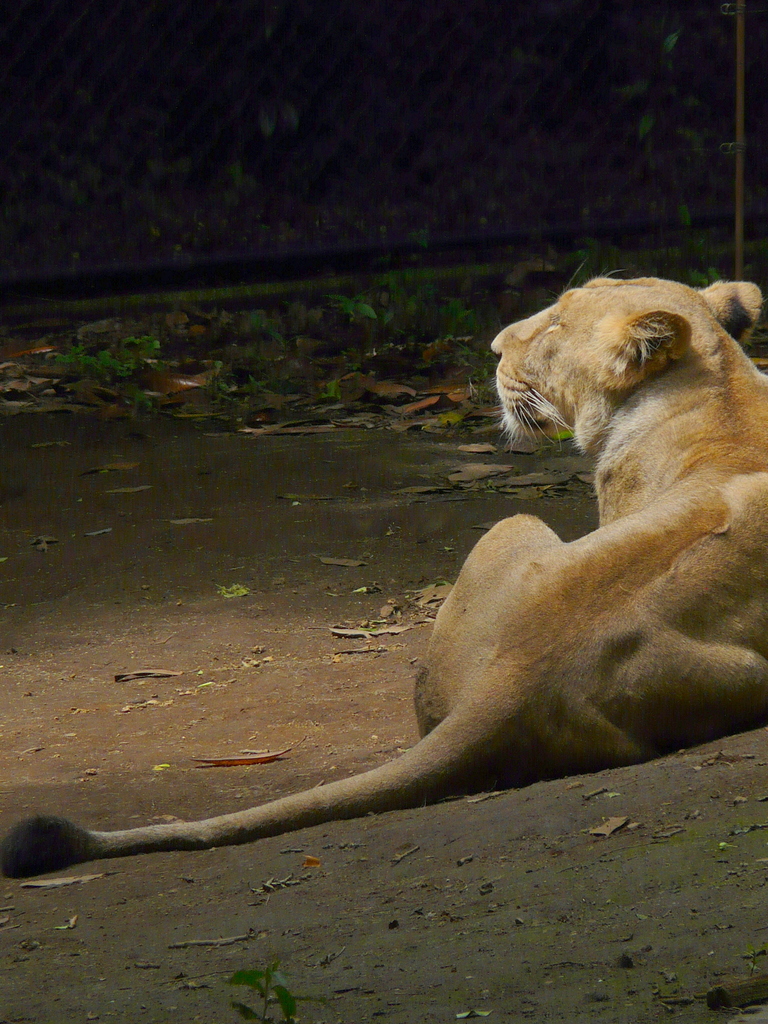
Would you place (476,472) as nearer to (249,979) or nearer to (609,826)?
(609,826)

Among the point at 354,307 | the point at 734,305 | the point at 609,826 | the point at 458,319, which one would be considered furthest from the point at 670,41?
the point at 609,826

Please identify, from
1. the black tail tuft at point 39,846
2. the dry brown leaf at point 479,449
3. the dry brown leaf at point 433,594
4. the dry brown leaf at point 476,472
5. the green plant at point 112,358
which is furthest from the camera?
the green plant at point 112,358

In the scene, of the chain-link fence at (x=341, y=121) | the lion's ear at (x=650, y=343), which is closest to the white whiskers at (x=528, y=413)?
the lion's ear at (x=650, y=343)

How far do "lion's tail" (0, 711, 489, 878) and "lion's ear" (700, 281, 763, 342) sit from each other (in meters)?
1.58

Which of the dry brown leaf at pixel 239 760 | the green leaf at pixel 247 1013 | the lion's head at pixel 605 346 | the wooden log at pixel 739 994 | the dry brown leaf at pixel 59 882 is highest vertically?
the lion's head at pixel 605 346

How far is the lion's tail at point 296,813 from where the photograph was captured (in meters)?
2.51

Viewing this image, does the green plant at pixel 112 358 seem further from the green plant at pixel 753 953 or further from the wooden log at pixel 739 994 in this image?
the wooden log at pixel 739 994

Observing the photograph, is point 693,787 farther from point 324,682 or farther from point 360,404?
point 360,404

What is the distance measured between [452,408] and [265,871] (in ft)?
16.0

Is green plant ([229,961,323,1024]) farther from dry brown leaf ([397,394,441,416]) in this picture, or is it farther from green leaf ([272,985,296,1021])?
dry brown leaf ([397,394,441,416])

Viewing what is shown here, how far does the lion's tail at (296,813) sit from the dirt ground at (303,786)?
0.04m

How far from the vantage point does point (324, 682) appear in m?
3.74

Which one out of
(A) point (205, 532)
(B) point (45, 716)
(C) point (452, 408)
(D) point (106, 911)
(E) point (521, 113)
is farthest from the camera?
(E) point (521, 113)

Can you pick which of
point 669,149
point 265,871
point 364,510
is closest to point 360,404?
point 364,510
